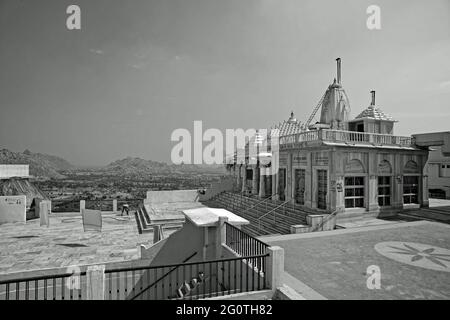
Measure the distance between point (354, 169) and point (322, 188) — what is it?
2402 millimetres

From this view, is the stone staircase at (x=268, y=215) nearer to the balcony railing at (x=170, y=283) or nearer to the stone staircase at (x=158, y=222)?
the stone staircase at (x=158, y=222)

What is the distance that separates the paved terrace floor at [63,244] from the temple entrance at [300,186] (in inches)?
429

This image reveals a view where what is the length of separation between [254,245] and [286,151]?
13243 mm

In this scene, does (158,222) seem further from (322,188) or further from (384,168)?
(384,168)

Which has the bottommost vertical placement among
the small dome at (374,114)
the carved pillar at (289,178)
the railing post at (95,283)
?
the railing post at (95,283)

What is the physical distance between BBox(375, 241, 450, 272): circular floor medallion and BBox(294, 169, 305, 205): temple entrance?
26.7 ft

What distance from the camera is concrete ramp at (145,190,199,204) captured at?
1159 inches

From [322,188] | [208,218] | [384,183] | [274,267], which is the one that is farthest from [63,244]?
[384,183]

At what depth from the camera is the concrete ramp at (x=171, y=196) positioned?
29438 millimetres

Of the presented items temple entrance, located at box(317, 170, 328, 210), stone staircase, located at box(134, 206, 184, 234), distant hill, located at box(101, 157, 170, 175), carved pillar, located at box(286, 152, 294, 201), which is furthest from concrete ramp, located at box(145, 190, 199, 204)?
distant hill, located at box(101, 157, 170, 175)

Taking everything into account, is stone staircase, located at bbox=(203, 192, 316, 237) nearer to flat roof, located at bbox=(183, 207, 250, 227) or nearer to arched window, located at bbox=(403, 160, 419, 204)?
flat roof, located at bbox=(183, 207, 250, 227)

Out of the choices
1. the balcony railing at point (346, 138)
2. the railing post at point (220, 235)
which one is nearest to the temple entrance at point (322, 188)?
the balcony railing at point (346, 138)
